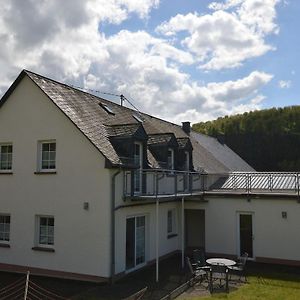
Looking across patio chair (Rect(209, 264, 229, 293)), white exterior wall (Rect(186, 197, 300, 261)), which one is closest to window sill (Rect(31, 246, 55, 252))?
patio chair (Rect(209, 264, 229, 293))

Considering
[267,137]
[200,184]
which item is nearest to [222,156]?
[200,184]

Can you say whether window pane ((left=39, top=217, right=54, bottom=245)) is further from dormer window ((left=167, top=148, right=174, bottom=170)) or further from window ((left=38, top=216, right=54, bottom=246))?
dormer window ((left=167, top=148, right=174, bottom=170))

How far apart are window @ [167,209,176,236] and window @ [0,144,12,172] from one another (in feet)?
26.7

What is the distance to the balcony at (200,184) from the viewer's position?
15633 mm

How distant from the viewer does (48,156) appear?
15805 mm

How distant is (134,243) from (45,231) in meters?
3.63

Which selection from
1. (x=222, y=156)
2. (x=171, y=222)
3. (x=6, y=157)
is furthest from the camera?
(x=222, y=156)

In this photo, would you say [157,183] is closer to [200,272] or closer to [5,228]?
[200,272]

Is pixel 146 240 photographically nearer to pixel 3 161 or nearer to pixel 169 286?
pixel 169 286

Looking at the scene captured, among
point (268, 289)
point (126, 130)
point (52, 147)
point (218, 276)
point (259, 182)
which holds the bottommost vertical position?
point (268, 289)

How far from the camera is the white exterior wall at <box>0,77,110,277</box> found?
14297 millimetres

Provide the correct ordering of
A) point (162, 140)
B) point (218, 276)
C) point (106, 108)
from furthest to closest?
point (106, 108), point (162, 140), point (218, 276)

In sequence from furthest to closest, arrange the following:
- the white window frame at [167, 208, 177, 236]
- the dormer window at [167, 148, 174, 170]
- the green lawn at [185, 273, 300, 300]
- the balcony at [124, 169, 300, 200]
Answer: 1. the white window frame at [167, 208, 177, 236]
2. the dormer window at [167, 148, 174, 170]
3. the balcony at [124, 169, 300, 200]
4. the green lawn at [185, 273, 300, 300]

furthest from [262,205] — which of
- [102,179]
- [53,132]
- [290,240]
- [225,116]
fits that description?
[225,116]
